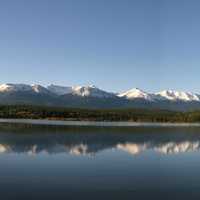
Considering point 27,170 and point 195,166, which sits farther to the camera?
point 195,166

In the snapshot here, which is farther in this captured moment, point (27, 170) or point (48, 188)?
point (27, 170)

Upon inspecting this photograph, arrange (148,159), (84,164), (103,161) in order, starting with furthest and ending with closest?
(148,159)
(103,161)
(84,164)

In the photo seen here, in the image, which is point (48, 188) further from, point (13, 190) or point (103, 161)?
point (103, 161)

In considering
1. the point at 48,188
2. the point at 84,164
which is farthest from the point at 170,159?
the point at 48,188

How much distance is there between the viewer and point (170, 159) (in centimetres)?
4253

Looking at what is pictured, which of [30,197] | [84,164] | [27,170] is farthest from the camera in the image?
[84,164]

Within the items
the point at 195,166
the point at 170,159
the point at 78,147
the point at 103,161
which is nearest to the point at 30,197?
the point at 103,161

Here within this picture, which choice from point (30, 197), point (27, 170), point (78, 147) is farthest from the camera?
point (78, 147)

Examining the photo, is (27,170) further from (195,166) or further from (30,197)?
(195,166)

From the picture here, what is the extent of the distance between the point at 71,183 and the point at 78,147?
2419 centimetres

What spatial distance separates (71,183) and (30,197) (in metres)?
5.02

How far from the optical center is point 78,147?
51.2 meters

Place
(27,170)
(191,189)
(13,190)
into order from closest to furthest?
1. (13,190)
2. (191,189)
3. (27,170)

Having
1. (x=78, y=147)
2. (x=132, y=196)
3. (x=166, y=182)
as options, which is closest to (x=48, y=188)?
(x=132, y=196)
